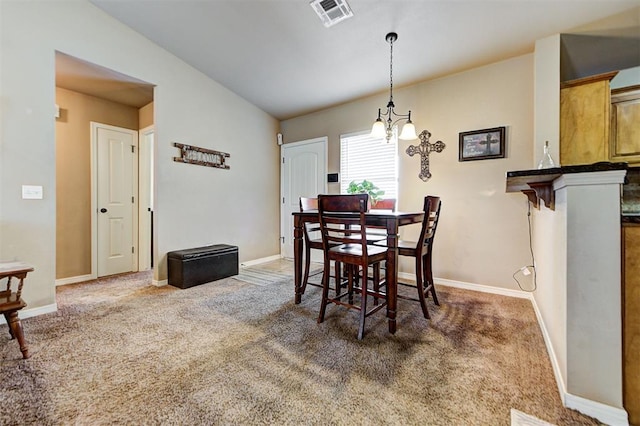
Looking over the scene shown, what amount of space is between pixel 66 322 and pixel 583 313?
3.44 metres

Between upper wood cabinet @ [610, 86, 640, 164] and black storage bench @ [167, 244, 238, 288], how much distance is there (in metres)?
4.24

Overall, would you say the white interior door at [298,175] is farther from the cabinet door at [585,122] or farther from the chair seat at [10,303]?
the chair seat at [10,303]

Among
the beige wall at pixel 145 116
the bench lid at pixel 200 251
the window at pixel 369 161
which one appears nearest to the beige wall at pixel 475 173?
the window at pixel 369 161

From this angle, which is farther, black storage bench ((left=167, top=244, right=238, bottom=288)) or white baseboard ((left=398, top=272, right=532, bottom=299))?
black storage bench ((left=167, top=244, right=238, bottom=288))

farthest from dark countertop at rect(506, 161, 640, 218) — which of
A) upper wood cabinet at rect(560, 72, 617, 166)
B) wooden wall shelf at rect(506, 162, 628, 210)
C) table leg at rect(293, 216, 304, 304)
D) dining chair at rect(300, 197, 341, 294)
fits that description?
table leg at rect(293, 216, 304, 304)

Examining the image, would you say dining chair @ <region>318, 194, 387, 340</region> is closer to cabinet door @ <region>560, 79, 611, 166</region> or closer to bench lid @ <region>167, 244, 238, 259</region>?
bench lid @ <region>167, 244, 238, 259</region>

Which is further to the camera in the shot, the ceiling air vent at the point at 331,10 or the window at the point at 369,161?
the window at the point at 369,161

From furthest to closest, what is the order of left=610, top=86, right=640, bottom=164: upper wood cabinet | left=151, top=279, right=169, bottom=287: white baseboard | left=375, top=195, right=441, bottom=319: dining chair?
left=151, top=279, right=169, bottom=287: white baseboard < left=610, top=86, right=640, bottom=164: upper wood cabinet < left=375, top=195, right=441, bottom=319: dining chair

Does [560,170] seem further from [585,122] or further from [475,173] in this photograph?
[475,173]

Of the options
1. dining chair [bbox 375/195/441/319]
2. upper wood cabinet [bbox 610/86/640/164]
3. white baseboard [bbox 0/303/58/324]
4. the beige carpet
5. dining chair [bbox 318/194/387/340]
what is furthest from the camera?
upper wood cabinet [bbox 610/86/640/164]

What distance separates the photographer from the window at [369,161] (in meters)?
3.74

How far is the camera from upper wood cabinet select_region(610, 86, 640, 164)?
244 cm

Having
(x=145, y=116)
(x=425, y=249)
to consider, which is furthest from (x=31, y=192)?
(x=425, y=249)

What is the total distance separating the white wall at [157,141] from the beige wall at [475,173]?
2362 mm
